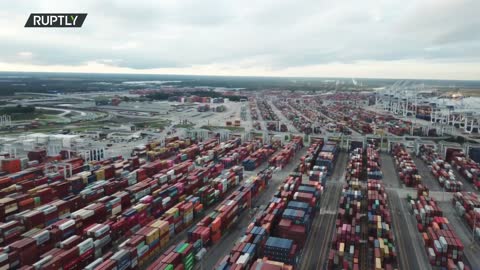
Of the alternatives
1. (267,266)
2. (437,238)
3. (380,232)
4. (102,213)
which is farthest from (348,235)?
(102,213)

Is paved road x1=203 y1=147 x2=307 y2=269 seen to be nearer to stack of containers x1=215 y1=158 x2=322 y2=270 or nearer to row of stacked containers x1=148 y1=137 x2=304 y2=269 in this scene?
row of stacked containers x1=148 y1=137 x2=304 y2=269

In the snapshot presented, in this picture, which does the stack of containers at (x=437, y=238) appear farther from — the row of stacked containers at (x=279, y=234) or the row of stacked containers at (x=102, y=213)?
the row of stacked containers at (x=102, y=213)

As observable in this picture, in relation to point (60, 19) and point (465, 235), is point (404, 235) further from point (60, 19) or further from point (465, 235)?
point (60, 19)

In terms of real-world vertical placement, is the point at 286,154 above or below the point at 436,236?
above

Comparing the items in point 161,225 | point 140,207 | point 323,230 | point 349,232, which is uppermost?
point 140,207

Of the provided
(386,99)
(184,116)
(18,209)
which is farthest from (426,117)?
(18,209)

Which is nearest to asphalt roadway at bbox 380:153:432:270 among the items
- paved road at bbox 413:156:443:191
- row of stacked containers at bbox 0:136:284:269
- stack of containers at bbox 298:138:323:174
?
paved road at bbox 413:156:443:191

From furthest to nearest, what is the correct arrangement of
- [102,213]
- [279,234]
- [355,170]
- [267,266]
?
[355,170] → [102,213] → [279,234] → [267,266]
